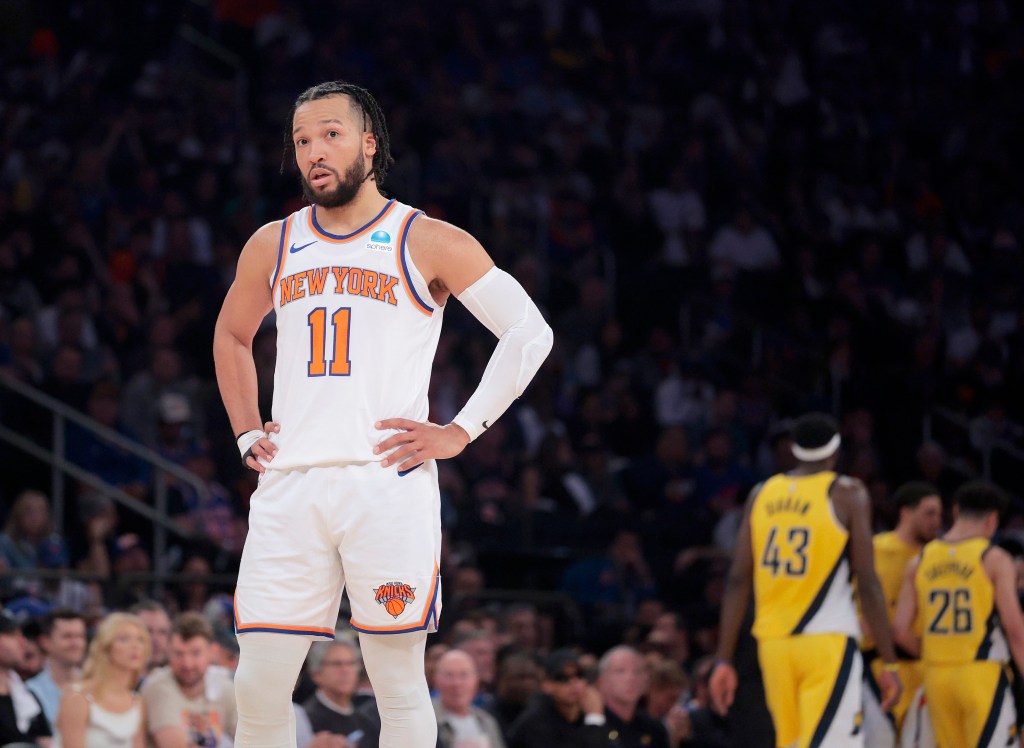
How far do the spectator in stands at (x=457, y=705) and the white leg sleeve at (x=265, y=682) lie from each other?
3785 millimetres

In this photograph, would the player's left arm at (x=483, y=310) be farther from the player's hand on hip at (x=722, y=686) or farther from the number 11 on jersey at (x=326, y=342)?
the player's hand on hip at (x=722, y=686)

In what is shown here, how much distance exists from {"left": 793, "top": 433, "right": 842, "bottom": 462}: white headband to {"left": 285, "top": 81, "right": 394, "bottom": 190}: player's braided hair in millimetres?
3416

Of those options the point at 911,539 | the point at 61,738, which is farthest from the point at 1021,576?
the point at 61,738

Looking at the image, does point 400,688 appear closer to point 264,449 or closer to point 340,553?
point 340,553

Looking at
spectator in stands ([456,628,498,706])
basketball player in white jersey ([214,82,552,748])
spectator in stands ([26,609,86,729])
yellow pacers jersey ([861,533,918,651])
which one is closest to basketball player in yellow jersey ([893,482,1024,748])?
yellow pacers jersey ([861,533,918,651])

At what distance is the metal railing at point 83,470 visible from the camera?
10047mm

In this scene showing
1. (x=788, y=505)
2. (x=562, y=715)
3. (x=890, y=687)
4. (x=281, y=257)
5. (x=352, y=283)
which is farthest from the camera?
(x=562, y=715)

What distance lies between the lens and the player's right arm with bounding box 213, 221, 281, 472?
446 centimetres

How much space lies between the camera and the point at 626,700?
8727 millimetres

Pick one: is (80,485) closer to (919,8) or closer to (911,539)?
(911,539)

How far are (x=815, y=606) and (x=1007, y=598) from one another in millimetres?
1446

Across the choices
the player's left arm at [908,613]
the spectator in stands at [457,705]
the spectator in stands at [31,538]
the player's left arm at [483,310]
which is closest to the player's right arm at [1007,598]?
the player's left arm at [908,613]

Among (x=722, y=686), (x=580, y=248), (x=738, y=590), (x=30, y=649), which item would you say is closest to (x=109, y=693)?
(x=30, y=649)

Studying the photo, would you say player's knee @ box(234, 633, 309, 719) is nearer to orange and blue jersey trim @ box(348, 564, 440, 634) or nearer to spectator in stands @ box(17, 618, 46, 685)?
orange and blue jersey trim @ box(348, 564, 440, 634)
